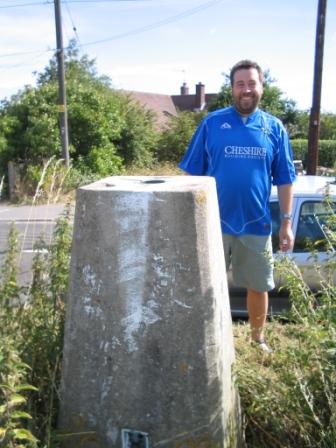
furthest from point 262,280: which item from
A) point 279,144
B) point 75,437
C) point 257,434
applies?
point 75,437

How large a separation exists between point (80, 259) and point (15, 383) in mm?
515

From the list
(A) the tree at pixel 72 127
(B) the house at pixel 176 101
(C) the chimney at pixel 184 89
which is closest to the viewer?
(A) the tree at pixel 72 127

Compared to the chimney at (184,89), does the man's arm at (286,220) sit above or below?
below

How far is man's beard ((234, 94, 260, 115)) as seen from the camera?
10.1ft

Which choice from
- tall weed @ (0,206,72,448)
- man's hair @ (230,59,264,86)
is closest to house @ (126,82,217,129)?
man's hair @ (230,59,264,86)

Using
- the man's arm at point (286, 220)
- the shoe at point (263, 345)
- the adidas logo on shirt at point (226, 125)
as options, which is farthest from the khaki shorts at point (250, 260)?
the adidas logo on shirt at point (226, 125)

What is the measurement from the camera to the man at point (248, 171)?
10.0ft

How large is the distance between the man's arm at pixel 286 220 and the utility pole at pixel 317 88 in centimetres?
1116

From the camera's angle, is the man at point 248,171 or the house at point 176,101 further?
the house at point 176,101

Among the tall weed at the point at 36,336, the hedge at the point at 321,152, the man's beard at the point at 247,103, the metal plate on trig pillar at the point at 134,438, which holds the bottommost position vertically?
the hedge at the point at 321,152

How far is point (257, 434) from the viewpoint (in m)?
2.30

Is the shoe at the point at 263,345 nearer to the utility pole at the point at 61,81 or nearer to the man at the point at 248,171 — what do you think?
the man at the point at 248,171

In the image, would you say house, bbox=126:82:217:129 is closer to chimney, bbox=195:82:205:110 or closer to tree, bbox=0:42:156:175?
chimney, bbox=195:82:205:110

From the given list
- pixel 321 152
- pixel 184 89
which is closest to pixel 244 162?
pixel 321 152
